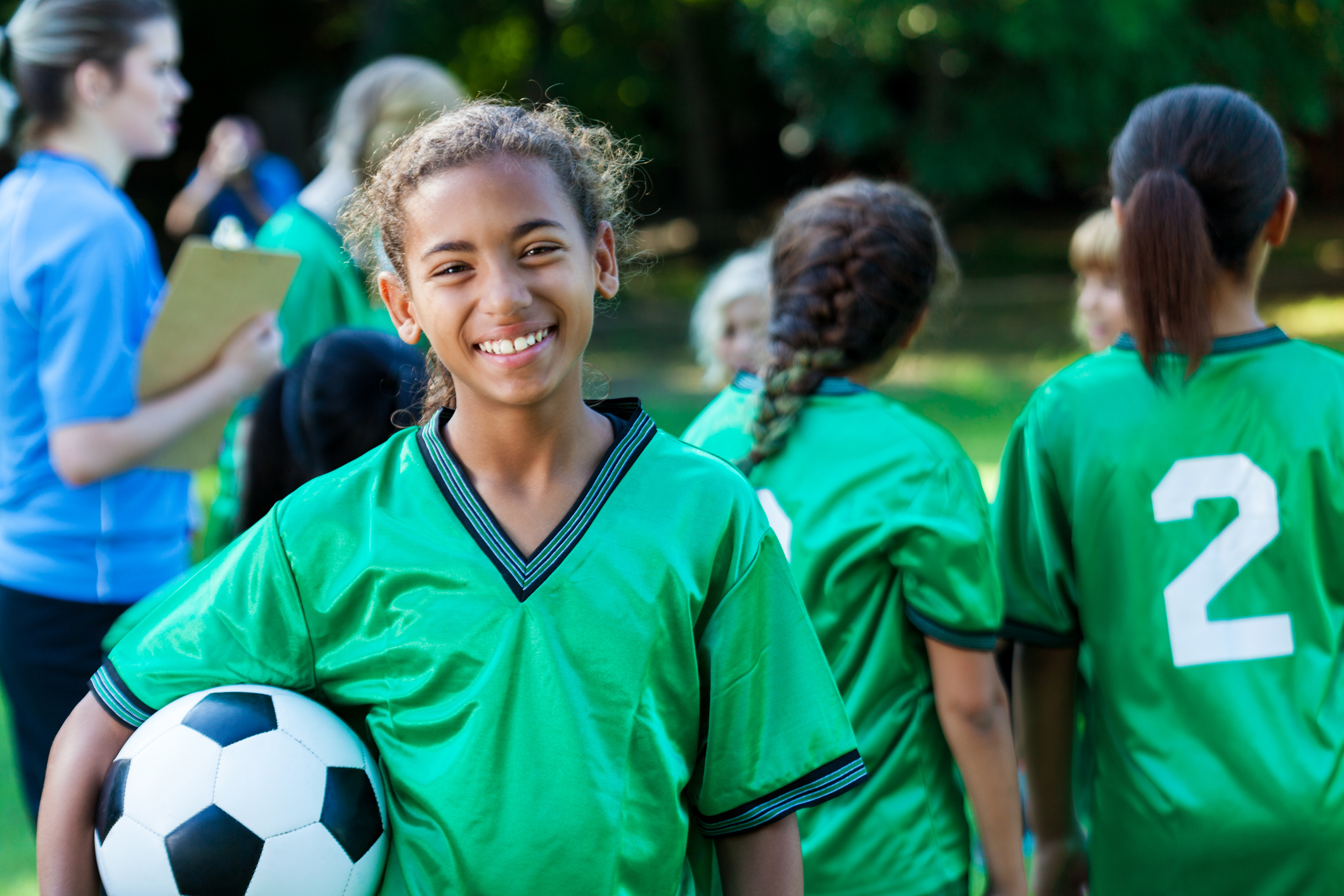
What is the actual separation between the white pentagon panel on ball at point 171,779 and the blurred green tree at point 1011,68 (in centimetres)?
1457

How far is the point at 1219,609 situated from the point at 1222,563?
0.25 ft

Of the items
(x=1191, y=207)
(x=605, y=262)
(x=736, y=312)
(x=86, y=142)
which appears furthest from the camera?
(x=736, y=312)

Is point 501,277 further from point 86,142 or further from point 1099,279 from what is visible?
point 1099,279

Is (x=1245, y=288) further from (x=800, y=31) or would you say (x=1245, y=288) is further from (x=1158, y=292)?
(x=800, y=31)

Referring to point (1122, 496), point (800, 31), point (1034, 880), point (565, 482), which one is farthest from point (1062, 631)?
point (800, 31)

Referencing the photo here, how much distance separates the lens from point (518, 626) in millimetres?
1561

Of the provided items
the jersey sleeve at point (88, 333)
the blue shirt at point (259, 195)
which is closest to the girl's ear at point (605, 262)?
the jersey sleeve at point (88, 333)

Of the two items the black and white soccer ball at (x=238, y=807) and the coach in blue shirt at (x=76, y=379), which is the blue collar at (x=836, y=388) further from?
the coach in blue shirt at (x=76, y=379)

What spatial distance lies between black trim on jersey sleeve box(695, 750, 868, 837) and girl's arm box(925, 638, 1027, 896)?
0.54m

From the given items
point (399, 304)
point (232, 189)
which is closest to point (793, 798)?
point (399, 304)

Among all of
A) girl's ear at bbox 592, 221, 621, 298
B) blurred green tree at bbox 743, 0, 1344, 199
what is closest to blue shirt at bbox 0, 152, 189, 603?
girl's ear at bbox 592, 221, 621, 298

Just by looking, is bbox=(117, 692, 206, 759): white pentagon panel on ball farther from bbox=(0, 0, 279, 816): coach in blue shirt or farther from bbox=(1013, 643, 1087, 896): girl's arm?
bbox=(1013, 643, 1087, 896): girl's arm

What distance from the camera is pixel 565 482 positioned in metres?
1.66

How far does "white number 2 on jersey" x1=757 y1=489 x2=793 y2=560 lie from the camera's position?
2.24 m
